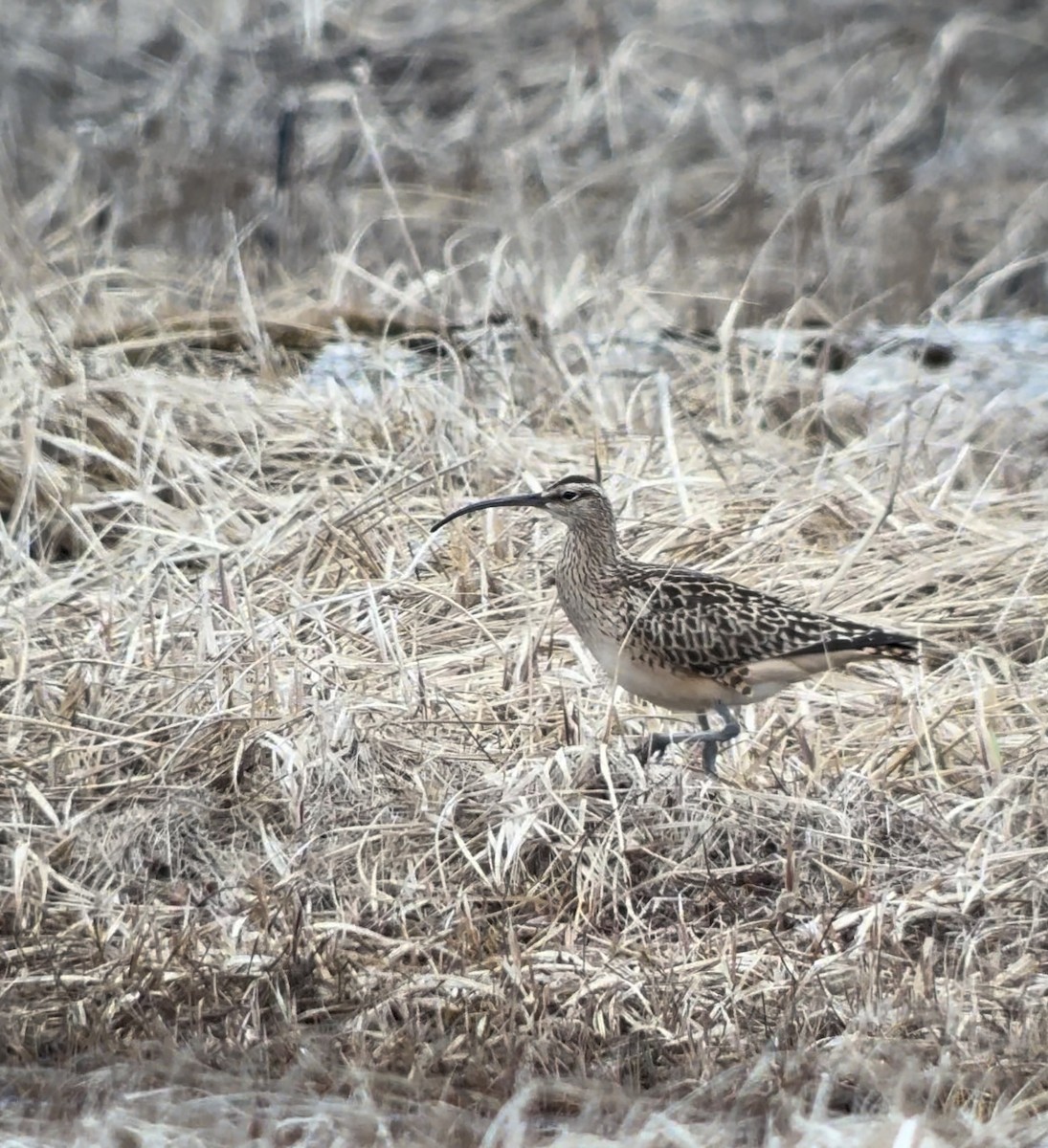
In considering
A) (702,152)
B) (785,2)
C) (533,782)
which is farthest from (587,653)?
(785,2)

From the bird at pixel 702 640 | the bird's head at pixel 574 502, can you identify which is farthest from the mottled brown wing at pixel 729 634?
the bird's head at pixel 574 502

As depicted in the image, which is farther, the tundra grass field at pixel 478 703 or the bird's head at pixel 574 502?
the bird's head at pixel 574 502

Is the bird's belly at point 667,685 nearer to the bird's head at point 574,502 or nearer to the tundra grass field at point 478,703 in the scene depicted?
the tundra grass field at point 478,703

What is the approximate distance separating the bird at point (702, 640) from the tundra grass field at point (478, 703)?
0.55ft

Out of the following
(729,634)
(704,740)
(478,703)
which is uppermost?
(729,634)

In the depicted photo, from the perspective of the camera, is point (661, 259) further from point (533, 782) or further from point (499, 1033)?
point (499, 1033)

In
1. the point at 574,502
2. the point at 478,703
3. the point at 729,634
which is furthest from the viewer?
the point at 574,502

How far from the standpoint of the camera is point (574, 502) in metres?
6.09

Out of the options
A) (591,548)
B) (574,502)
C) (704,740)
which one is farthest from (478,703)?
(704,740)

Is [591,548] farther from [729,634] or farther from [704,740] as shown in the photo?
[704,740]

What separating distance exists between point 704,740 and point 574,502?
36.8 inches

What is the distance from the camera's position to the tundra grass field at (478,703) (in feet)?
14.2

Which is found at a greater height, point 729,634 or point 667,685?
point 729,634

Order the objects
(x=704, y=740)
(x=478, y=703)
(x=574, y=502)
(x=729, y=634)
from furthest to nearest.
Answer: (x=574, y=502) → (x=478, y=703) → (x=729, y=634) → (x=704, y=740)
